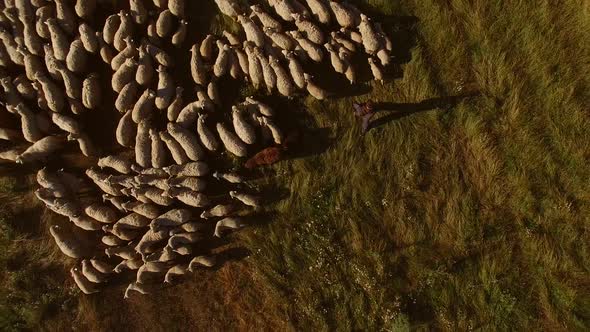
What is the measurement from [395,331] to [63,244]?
21.6 ft

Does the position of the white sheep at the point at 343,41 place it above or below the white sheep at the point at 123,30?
below

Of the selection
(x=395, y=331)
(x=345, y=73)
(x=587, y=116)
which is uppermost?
(x=345, y=73)

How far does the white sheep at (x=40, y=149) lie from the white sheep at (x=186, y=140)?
234 cm

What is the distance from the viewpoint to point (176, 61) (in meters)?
8.30

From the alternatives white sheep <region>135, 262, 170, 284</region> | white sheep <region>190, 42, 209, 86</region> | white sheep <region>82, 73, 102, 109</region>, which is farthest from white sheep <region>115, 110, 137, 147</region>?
white sheep <region>135, 262, 170, 284</region>

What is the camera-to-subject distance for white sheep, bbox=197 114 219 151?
7.86 meters

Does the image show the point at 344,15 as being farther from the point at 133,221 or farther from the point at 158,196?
the point at 133,221

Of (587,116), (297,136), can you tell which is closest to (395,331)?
(297,136)

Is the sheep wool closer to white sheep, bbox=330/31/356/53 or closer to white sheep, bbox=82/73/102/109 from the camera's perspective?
white sheep, bbox=82/73/102/109

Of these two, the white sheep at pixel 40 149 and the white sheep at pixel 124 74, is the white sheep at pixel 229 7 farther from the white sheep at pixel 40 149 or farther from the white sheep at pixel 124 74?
the white sheep at pixel 40 149

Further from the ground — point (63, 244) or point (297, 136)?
point (297, 136)

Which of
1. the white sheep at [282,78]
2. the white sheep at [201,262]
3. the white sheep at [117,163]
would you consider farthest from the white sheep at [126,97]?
the white sheep at [201,262]

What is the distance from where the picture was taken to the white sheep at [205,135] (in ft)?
25.8

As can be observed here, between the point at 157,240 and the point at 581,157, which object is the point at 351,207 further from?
the point at 581,157
